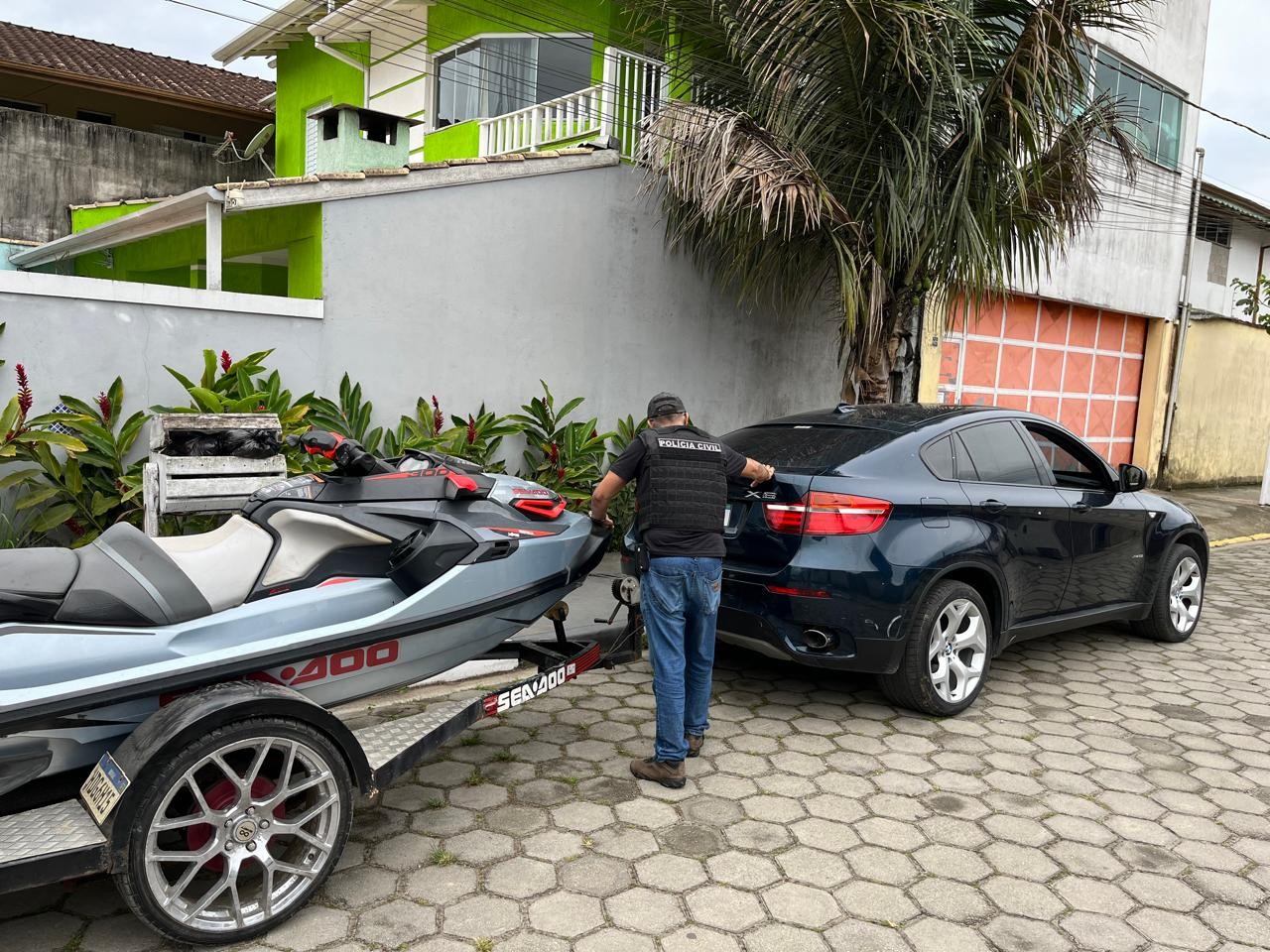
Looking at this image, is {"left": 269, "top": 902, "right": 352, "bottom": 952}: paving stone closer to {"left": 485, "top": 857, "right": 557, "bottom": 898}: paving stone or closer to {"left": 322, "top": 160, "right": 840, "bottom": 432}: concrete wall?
{"left": 485, "top": 857, "right": 557, "bottom": 898}: paving stone

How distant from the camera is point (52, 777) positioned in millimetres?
2766

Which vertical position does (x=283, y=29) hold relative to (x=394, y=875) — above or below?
above

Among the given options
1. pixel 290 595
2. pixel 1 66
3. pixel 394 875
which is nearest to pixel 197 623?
pixel 290 595

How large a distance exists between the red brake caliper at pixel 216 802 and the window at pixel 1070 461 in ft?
14.2

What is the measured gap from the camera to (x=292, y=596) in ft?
10.2

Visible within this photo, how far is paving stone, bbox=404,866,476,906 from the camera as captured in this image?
3033 millimetres

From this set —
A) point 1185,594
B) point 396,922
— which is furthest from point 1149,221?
point 396,922

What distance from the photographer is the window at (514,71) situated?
11500mm

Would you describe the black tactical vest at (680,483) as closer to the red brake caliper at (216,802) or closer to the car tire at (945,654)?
the car tire at (945,654)

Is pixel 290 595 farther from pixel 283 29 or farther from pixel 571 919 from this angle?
pixel 283 29

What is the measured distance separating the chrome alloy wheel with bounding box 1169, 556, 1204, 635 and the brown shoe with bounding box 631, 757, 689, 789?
3901mm

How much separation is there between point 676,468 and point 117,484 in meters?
3.74

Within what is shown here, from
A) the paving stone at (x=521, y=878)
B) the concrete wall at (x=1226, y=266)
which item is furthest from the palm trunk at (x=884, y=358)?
the concrete wall at (x=1226, y=266)

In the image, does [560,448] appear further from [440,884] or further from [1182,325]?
[1182,325]
